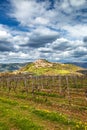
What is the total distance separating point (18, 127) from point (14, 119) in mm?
3178

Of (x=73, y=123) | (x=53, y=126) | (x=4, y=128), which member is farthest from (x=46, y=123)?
(x=4, y=128)

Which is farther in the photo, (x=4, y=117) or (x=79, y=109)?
(x=79, y=109)

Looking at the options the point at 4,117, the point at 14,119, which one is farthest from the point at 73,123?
the point at 4,117

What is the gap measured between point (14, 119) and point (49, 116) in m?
4.86

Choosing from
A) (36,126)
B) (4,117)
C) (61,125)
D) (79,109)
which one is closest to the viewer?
(36,126)

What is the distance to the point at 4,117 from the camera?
30266 mm

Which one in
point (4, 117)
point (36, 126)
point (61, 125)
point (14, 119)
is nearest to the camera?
point (36, 126)

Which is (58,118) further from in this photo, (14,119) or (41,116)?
(14,119)

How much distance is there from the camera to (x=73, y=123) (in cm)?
2602

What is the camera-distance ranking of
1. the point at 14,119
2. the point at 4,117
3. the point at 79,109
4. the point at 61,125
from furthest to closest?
the point at 79,109
the point at 4,117
the point at 14,119
the point at 61,125

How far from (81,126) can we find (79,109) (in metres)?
13.5

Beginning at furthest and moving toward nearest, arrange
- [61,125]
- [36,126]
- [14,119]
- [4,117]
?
[4,117]
[14,119]
[61,125]
[36,126]

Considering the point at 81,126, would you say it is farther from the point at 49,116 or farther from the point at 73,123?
the point at 49,116

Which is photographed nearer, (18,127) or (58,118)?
(18,127)
